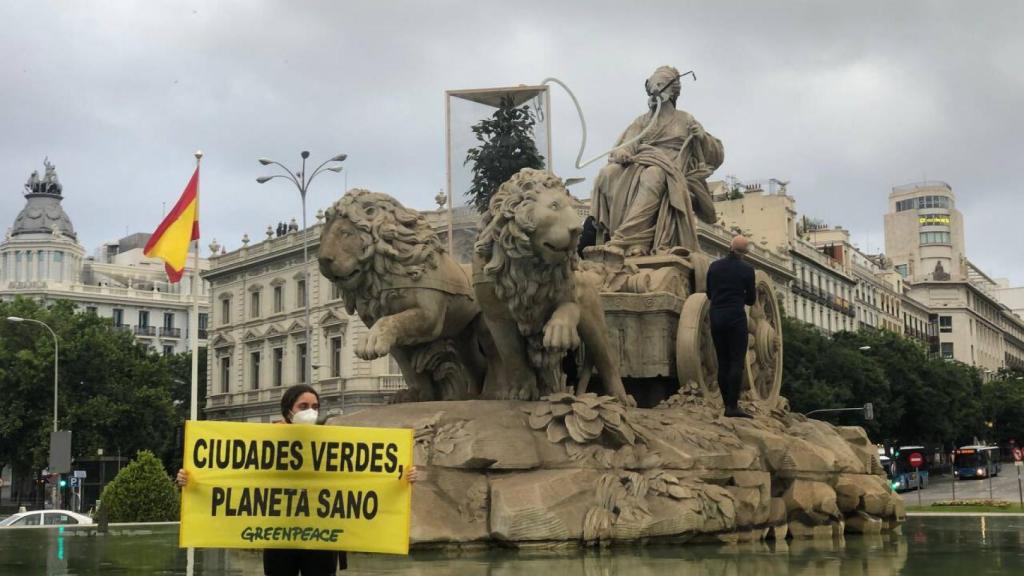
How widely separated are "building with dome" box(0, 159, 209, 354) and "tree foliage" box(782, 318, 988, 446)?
4868 centimetres

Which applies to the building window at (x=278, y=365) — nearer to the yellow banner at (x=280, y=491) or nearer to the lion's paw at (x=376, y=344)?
the lion's paw at (x=376, y=344)

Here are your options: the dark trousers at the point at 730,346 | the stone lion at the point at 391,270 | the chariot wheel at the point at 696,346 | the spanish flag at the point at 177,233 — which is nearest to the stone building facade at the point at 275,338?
the spanish flag at the point at 177,233

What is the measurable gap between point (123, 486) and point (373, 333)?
13.4m

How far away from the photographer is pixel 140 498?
22641 mm

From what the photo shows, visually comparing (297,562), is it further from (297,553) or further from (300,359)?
(300,359)

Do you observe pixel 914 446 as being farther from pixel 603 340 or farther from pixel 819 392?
pixel 603 340

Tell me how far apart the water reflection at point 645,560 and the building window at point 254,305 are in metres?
67.1

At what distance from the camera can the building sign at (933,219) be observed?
504 feet

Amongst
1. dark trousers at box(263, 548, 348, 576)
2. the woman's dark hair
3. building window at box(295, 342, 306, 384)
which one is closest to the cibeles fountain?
dark trousers at box(263, 548, 348, 576)

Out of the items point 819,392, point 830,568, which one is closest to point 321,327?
point 819,392

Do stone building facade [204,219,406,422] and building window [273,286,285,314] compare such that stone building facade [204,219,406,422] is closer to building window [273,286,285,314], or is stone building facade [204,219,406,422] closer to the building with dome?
building window [273,286,285,314]

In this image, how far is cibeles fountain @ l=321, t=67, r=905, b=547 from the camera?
32.6 ft

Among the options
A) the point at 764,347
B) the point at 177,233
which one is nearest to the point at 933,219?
the point at 764,347

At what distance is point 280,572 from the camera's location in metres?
6.05
